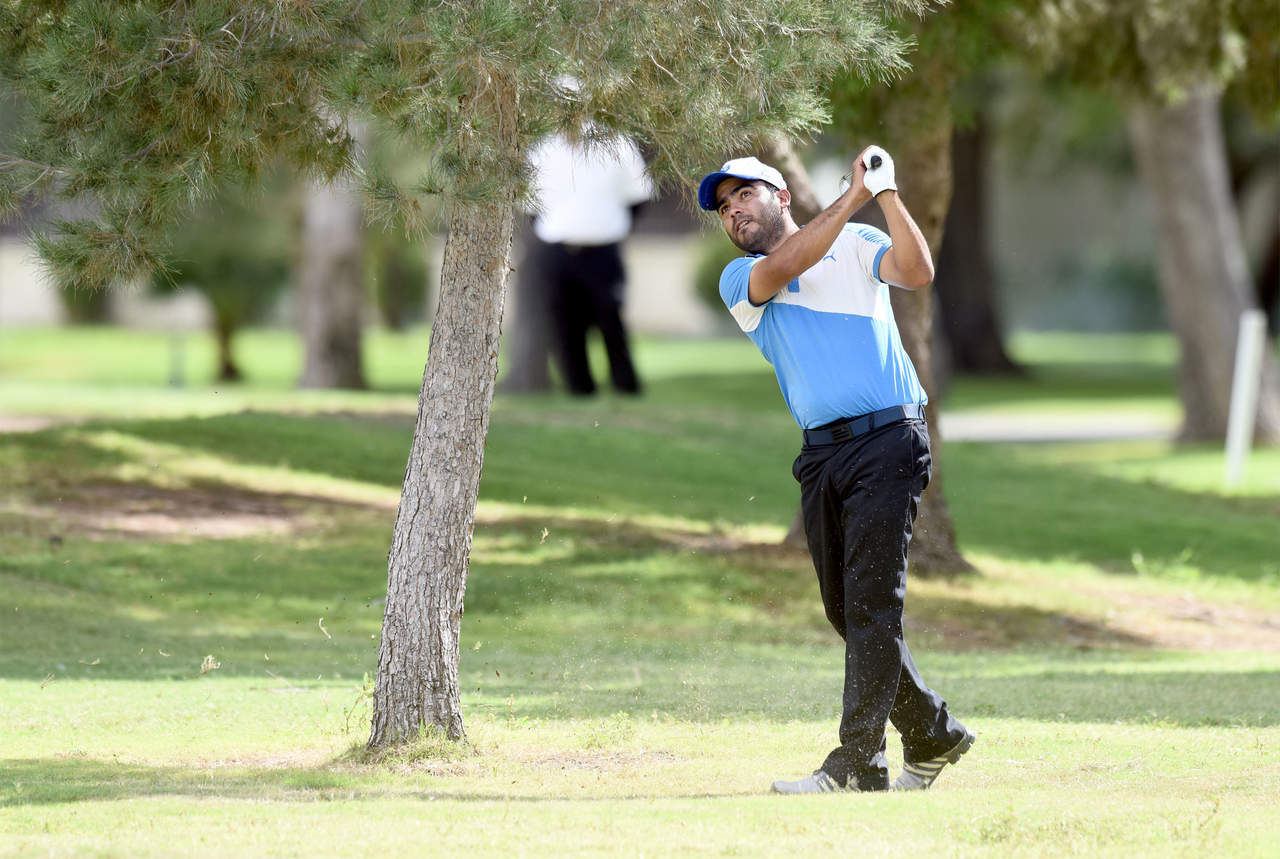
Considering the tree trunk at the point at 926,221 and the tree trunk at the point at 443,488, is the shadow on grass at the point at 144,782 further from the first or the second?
the tree trunk at the point at 926,221

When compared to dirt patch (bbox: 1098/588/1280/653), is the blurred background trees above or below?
above

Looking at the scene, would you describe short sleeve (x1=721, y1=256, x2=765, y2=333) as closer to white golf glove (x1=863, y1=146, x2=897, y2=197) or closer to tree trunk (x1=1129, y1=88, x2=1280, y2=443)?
white golf glove (x1=863, y1=146, x2=897, y2=197)

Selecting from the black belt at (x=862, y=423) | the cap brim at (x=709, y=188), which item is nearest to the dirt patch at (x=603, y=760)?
the black belt at (x=862, y=423)

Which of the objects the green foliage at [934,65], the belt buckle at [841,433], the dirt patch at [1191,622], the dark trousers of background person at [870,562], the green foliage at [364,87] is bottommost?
the dirt patch at [1191,622]

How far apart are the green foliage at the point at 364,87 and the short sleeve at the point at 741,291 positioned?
799mm

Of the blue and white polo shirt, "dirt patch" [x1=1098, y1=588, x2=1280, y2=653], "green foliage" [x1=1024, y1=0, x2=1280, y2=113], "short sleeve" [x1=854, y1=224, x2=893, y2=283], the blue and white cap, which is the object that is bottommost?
"dirt patch" [x1=1098, y1=588, x2=1280, y2=653]

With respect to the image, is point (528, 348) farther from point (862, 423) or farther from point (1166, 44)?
point (862, 423)

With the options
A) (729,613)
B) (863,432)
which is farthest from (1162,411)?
(863,432)

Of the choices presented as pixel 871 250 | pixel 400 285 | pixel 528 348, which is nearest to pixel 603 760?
pixel 871 250

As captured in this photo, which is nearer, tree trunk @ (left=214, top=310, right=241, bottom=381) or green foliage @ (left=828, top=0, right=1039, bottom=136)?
green foliage @ (left=828, top=0, right=1039, bottom=136)

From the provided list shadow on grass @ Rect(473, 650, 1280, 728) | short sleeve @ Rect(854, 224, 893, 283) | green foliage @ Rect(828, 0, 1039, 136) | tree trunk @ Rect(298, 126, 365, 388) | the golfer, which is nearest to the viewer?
the golfer

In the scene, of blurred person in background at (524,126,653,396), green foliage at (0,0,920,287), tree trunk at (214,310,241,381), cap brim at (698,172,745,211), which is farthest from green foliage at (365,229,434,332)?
cap brim at (698,172,745,211)

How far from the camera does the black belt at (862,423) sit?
5.60m

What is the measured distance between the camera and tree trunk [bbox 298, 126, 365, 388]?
2145cm
